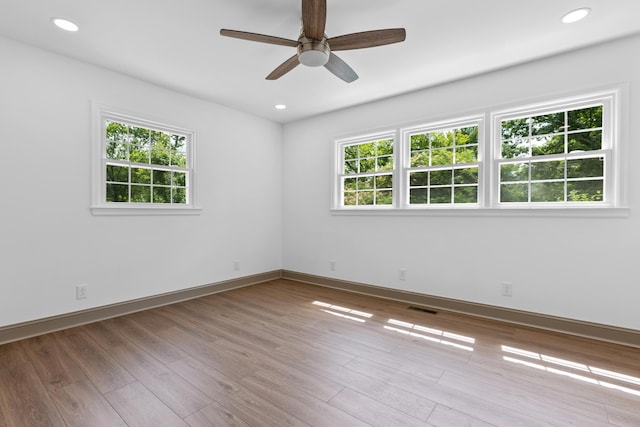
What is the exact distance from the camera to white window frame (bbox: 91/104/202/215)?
318 cm

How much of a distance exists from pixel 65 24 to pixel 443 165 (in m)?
3.99

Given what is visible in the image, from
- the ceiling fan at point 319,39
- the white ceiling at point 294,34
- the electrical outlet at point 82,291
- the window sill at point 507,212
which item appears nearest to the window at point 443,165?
the window sill at point 507,212

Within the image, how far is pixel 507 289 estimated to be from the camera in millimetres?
3162

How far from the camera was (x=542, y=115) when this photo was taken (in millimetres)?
3084

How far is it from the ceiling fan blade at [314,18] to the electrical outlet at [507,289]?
3.04 metres

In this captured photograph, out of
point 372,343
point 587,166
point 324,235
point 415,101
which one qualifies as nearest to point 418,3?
point 415,101

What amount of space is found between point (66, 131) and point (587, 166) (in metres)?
5.19

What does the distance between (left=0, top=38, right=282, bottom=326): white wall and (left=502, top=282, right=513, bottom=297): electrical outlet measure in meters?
3.62

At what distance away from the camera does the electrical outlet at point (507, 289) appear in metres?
3.14

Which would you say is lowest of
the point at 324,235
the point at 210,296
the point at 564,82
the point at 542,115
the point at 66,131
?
the point at 210,296

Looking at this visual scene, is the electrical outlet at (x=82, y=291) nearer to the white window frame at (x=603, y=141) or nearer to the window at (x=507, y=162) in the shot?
the window at (x=507, y=162)

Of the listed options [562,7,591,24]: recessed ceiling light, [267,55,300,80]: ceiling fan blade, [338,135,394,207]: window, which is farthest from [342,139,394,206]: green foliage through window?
[562,7,591,24]: recessed ceiling light

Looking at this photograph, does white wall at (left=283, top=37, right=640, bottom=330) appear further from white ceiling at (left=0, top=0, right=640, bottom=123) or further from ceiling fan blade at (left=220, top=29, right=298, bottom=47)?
ceiling fan blade at (left=220, top=29, right=298, bottom=47)

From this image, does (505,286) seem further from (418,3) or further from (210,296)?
(210,296)
